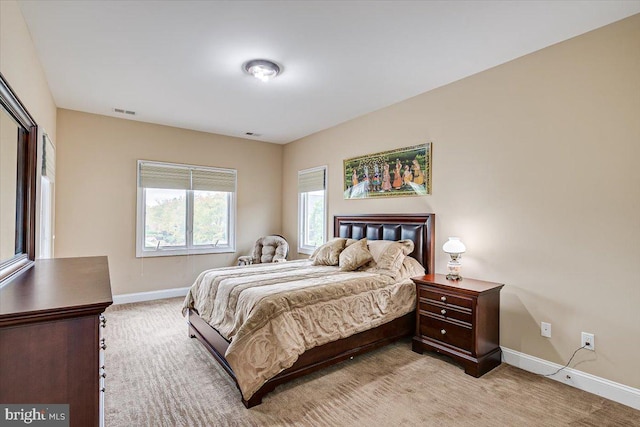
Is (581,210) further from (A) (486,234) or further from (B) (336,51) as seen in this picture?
(B) (336,51)

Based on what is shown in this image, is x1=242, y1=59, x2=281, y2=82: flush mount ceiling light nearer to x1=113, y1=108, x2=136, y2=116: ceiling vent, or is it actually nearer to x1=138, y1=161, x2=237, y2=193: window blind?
x1=113, y1=108, x2=136, y2=116: ceiling vent

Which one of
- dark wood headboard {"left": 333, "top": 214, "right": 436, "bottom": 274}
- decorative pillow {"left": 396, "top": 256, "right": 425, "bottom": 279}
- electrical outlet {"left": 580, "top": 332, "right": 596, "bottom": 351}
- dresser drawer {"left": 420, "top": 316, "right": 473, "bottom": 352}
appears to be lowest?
dresser drawer {"left": 420, "top": 316, "right": 473, "bottom": 352}

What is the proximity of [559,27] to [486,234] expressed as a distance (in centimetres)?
180

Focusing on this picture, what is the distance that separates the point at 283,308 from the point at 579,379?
241 centimetres

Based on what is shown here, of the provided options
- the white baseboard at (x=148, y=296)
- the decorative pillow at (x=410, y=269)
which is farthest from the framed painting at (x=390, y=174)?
the white baseboard at (x=148, y=296)

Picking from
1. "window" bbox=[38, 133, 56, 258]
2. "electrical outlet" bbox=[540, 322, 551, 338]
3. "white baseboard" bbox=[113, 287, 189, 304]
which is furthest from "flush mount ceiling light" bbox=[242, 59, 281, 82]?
"white baseboard" bbox=[113, 287, 189, 304]

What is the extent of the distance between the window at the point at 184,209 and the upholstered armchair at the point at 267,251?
1.61 feet

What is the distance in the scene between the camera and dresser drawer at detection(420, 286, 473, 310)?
2779 mm

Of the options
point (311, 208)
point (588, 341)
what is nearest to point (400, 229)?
point (588, 341)

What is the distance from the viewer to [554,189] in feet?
8.86

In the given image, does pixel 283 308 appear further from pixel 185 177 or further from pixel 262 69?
pixel 185 177

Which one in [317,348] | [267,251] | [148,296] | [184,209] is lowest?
[148,296]

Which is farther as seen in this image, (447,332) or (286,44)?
(447,332)

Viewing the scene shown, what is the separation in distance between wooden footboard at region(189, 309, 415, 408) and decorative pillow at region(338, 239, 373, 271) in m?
0.71
